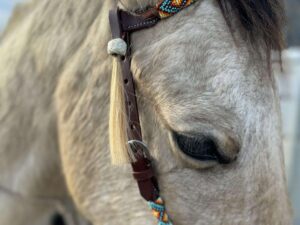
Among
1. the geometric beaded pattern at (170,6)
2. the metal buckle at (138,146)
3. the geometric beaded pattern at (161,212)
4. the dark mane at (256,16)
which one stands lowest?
the geometric beaded pattern at (161,212)

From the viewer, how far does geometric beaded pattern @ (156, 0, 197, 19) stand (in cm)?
124

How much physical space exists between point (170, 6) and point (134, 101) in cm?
26

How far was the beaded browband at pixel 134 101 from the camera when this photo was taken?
4.25ft

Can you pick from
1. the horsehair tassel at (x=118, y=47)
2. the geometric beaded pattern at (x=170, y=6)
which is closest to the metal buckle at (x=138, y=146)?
the horsehair tassel at (x=118, y=47)

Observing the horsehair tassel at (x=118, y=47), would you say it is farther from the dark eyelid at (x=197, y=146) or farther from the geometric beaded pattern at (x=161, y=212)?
the geometric beaded pattern at (x=161, y=212)

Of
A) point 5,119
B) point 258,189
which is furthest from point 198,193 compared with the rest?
point 5,119

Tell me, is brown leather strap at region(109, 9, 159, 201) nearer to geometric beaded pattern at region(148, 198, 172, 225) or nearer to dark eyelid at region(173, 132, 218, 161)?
geometric beaded pattern at region(148, 198, 172, 225)

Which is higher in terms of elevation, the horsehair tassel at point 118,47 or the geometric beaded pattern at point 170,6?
the geometric beaded pattern at point 170,6

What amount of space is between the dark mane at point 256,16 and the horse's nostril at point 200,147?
0.89ft

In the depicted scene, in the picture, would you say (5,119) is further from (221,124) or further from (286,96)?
(286,96)

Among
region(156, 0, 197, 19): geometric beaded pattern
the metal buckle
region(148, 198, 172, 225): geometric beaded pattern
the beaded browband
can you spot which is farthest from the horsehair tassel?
region(148, 198, 172, 225): geometric beaded pattern

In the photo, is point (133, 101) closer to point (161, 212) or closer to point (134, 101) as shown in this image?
point (134, 101)

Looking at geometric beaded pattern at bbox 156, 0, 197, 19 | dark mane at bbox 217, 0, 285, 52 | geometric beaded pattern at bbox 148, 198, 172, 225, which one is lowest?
geometric beaded pattern at bbox 148, 198, 172, 225

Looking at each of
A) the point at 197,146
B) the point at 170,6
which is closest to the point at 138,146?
the point at 197,146
